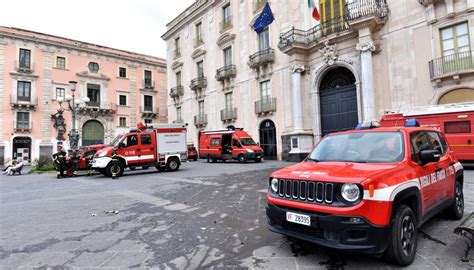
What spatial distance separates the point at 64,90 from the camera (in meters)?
34.2

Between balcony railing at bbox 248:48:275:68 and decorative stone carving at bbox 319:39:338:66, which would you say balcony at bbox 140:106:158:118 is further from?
decorative stone carving at bbox 319:39:338:66

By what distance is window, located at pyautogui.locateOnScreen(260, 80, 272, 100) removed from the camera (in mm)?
22984

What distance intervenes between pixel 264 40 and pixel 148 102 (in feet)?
76.8


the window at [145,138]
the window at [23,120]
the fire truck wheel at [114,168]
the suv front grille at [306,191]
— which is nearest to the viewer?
the suv front grille at [306,191]

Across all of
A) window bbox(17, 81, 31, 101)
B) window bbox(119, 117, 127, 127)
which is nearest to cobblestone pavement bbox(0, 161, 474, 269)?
window bbox(17, 81, 31, 101)

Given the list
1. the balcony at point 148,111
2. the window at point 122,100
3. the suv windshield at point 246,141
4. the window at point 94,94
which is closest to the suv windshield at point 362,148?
the suv windshield at point 246,141

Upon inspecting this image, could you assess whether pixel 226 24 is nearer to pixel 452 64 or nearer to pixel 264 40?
pixel 264 40

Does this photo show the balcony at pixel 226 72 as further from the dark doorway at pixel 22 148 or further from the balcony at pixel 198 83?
the dark doorway at pixel 22 148

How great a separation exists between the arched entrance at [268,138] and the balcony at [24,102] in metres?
26.5

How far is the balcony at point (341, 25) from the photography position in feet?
52.5

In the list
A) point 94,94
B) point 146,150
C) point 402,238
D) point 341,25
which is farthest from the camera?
point 94,94

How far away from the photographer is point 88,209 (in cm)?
682

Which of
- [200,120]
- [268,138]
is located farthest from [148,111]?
[268,138]

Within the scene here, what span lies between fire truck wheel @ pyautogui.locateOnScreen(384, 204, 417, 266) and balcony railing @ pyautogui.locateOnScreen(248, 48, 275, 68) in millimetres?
20043
